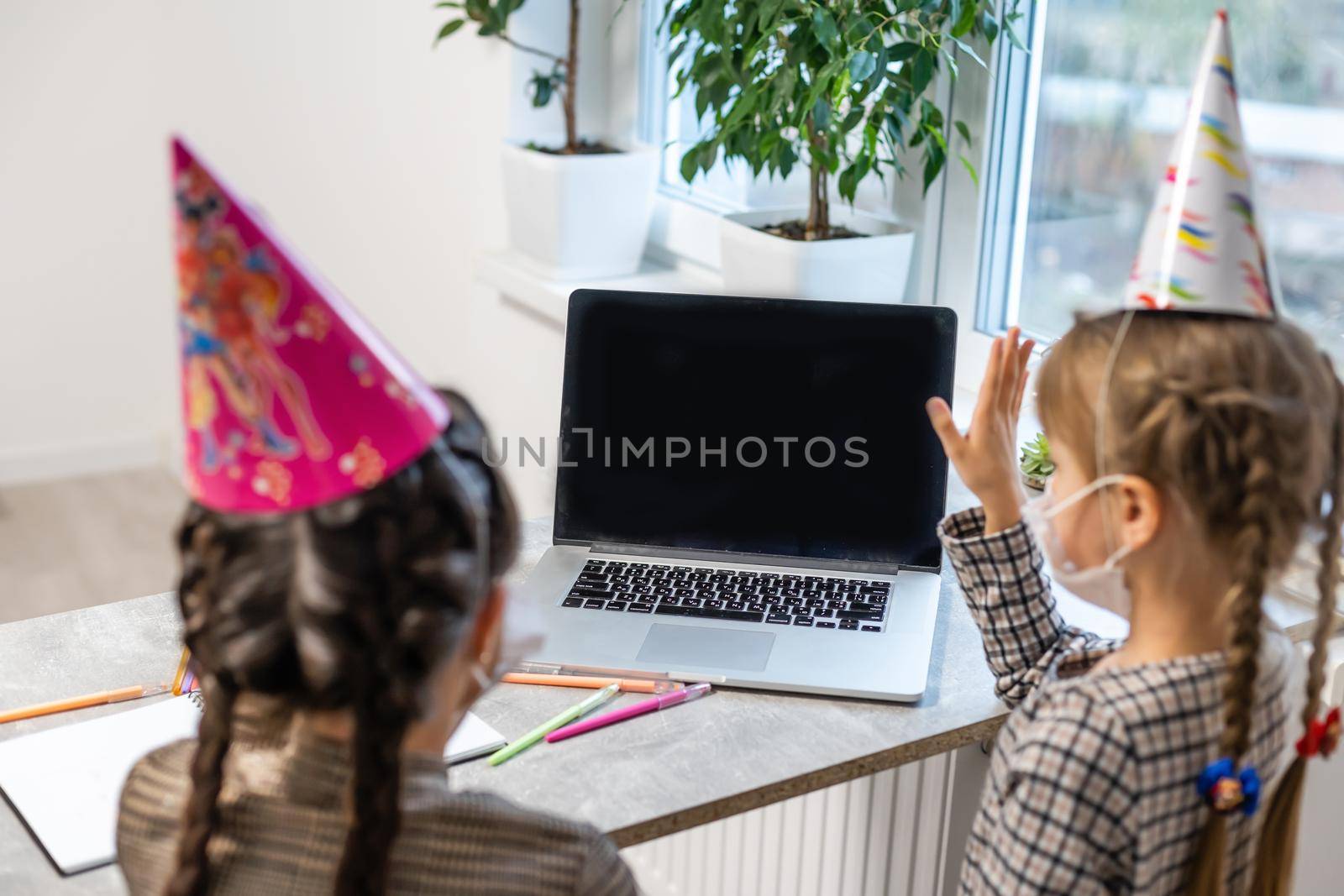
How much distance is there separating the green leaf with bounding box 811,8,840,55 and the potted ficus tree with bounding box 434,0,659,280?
0.60 meters

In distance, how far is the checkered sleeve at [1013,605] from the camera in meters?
1.07

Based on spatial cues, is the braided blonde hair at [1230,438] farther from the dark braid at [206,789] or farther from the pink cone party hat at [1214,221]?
the dark braid at [206,789]

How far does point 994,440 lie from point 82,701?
0.72 metres

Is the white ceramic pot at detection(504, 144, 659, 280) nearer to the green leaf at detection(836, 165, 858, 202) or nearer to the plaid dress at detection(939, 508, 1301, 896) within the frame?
the green leaf at detection(836, 165, 858, 202)

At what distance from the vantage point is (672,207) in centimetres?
218

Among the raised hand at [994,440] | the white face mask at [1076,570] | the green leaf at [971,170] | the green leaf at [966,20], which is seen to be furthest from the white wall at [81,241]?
the white face mask at [1076,570]

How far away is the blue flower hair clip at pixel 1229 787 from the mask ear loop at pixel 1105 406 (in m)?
0.15

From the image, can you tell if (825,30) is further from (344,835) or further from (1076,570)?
(344,835)

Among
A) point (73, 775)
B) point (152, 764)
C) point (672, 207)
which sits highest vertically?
point (672, 207)

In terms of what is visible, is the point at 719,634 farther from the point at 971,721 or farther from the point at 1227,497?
A: the point at 1227,497

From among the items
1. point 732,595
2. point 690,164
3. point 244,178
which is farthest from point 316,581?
point 244,178

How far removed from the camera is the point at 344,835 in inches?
27.5

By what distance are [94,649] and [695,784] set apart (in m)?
0.53

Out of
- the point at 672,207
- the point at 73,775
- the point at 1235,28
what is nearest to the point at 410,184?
the point at 672,207
